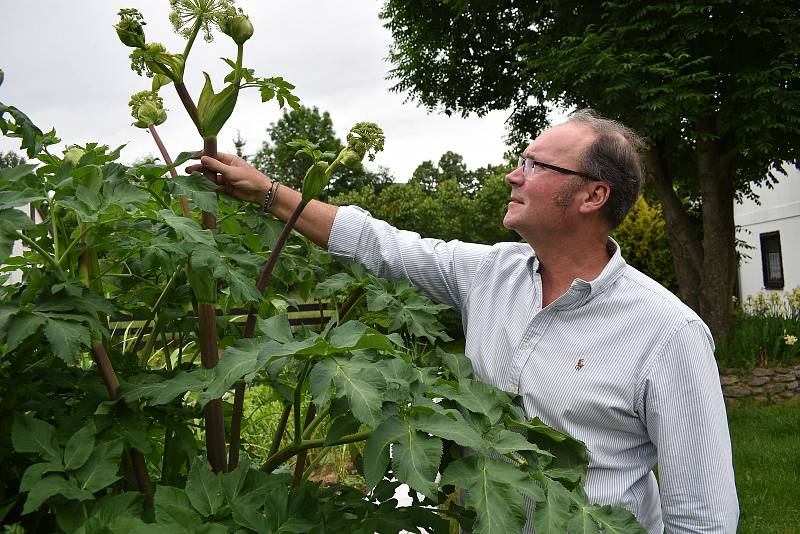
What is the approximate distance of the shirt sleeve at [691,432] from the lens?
74.4 inches

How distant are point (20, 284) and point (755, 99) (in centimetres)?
794

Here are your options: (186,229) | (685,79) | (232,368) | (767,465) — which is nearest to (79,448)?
(232,368)

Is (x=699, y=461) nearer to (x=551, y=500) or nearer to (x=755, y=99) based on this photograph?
(x=551, y=500)

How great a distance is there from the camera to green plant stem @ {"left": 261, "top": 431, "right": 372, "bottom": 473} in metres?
1.34

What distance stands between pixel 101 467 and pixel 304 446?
1.22ft

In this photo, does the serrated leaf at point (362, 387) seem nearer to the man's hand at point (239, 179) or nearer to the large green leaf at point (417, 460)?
the large green leaf at point (417, 460)

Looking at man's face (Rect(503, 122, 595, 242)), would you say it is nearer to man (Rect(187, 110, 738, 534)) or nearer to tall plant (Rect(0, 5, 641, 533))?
man (Rect(187, 110, 738, 534))

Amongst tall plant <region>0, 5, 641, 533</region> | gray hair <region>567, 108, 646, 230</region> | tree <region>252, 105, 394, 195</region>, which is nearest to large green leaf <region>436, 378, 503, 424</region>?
tall plant <region>0, 5, 641, 533</region>

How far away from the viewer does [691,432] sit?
1.89 meters

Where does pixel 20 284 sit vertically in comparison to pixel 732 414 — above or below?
above

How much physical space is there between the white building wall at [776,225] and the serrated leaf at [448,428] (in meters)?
13.4

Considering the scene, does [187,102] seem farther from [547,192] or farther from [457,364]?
[547,192]

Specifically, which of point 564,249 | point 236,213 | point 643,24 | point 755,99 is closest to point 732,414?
point 755,99

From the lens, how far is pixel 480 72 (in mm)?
12703
